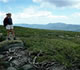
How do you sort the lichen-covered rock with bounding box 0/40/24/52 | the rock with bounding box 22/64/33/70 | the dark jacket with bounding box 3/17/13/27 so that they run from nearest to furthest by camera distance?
the rock with bounding box 22/64/33/70 < the lichen-covered rock with bounding box 0/40/24/52 < the dark jacket with bounding box 3/17/13/27

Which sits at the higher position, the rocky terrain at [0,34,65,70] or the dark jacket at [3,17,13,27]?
the dark jacket at [3,17,13,27]

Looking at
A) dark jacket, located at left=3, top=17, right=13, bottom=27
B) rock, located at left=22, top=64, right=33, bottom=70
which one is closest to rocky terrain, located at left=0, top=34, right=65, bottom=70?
rock, located at left=22, top=64, right=33, bottom=70

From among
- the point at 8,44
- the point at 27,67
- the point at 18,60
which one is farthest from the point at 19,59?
the point at 8,44

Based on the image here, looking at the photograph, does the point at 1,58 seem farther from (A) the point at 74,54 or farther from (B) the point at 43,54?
(A) the point at 74,54

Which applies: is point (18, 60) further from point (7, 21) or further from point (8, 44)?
point (7, 21)

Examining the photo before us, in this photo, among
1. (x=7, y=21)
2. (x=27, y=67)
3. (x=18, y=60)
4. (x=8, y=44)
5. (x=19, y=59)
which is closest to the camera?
(x=27, y=67)

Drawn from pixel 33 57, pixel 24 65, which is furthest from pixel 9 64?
pixel 33 57

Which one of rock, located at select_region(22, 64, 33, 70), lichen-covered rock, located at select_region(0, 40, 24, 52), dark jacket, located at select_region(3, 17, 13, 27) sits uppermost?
dark jacket, located at select_region(3, 17, 13, 27)

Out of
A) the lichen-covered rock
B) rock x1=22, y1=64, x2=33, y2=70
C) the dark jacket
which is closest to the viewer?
rock x1=22, y1=64, x2=33, y2=70

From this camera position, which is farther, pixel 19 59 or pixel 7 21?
pixel 7 21

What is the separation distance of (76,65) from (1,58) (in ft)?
22.2

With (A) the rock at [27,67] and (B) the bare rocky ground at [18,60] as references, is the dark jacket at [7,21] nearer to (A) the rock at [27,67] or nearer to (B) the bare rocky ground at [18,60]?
(B) the bare rocky ground at [18,60]

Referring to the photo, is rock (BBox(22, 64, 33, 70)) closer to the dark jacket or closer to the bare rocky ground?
the bare rocky ground

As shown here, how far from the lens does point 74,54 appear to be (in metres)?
16.5
